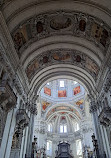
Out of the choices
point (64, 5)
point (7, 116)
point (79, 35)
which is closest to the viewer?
point (7, 116)

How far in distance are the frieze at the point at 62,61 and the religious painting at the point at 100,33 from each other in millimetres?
2895

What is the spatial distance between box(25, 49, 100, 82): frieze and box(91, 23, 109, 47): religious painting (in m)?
→ 2.90

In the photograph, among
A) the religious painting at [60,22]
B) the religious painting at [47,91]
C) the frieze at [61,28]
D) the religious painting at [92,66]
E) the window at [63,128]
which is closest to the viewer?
the frieze at [61,28]

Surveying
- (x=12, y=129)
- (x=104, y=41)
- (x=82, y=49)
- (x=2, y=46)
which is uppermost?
(x=82, y=49)

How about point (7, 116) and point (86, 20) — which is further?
point (86, 20)

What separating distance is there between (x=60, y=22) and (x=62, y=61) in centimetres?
562

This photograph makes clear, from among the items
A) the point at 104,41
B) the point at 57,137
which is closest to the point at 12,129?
the point at 104,41

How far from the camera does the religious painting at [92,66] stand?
Result: 1532cm

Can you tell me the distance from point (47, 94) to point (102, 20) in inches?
880

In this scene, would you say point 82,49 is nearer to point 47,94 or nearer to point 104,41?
point 104,41

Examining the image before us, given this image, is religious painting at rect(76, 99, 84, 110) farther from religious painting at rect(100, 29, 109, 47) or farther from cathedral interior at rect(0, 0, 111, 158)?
religious painting at rect(100, 29, 109, 47)

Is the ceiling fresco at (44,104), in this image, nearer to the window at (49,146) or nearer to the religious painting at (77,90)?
the religious painting at (77,90)

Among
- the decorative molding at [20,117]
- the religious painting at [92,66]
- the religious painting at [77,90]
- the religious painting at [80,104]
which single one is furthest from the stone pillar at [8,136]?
the religious painting at [77,90]

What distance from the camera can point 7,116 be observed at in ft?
35.4
